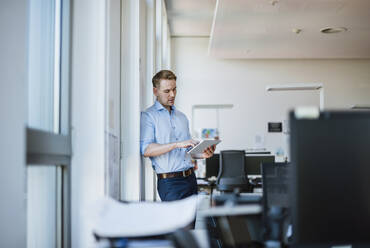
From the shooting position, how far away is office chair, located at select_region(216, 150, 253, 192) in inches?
234

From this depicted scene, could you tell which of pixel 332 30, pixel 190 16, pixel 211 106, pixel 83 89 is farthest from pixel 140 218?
pixel 211 106

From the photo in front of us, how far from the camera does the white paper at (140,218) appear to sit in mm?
1133

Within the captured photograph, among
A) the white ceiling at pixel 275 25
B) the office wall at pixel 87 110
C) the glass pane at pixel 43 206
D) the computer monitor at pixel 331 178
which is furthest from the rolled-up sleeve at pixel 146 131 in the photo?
the white ceiling at pixel 275 25

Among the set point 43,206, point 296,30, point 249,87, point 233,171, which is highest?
point 296,30

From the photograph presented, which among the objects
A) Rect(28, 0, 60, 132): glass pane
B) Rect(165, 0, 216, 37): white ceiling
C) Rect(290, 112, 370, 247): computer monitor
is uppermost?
Rect(165, 0, 216, 37): white ceiling

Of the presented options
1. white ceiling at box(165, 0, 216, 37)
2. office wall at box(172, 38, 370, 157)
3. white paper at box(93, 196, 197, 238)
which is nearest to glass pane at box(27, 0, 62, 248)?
white paper at box(93, 196, 197, 238)

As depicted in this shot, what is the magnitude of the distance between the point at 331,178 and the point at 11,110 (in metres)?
0.88

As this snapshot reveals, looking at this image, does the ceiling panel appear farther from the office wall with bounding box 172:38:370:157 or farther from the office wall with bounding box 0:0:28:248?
the office wall with bounding box 0:0:28:248

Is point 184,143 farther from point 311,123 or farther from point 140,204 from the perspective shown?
point 311,123

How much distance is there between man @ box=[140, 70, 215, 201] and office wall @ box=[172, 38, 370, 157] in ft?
17.8

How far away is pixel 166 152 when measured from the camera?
269cm

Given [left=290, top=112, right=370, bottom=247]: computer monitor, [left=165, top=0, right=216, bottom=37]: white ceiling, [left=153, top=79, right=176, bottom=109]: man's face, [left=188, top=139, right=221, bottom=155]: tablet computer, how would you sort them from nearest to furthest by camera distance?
[left=290, top=112, right=370, bottom=247]: computer monitor, [left=188, top=139, right=221, bottom=155]: tablet computer, [left=153, top=79, right=176, bottom=109]: man's face, [left=165, top=0, right=216, bottom=37]: white ceiling

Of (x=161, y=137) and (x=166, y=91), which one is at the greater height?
(x=166, y=91)

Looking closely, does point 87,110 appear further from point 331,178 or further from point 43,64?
point 331,178
